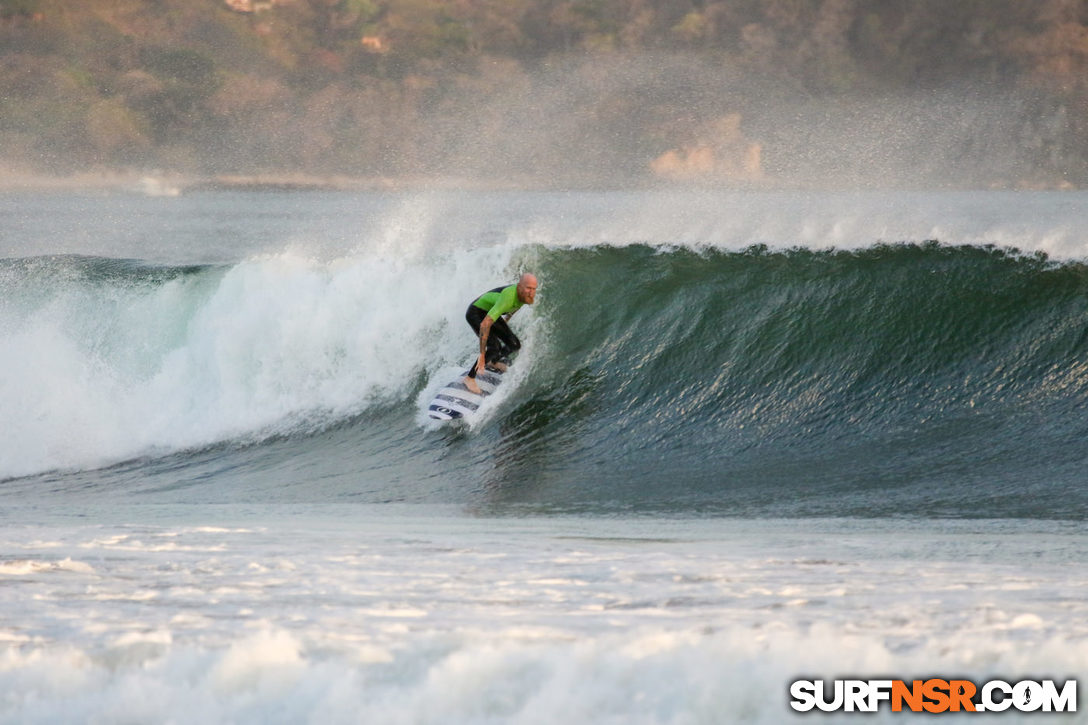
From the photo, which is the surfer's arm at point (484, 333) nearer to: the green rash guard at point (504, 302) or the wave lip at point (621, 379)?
the green rash guard at point (504, 302)

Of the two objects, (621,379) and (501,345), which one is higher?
(501,345)

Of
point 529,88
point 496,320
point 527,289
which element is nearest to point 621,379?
point 496,320

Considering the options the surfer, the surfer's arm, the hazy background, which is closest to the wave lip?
the surfer

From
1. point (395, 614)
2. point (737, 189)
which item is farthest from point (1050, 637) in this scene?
point (737, 189)

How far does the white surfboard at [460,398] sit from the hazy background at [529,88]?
6158 cm

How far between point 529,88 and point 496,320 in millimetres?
82891

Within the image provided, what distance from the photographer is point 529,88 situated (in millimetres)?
91688

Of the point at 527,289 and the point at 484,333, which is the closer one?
the point at 527,289

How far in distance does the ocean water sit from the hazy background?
5913cm

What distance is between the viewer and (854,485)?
344 inches

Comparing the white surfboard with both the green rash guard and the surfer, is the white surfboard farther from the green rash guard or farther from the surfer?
the green rash guard

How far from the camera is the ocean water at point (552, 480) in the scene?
4285 millimetres

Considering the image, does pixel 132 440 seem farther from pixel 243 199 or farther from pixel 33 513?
pixel 243 199

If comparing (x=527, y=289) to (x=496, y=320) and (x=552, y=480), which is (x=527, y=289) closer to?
(x=496, y=320)
